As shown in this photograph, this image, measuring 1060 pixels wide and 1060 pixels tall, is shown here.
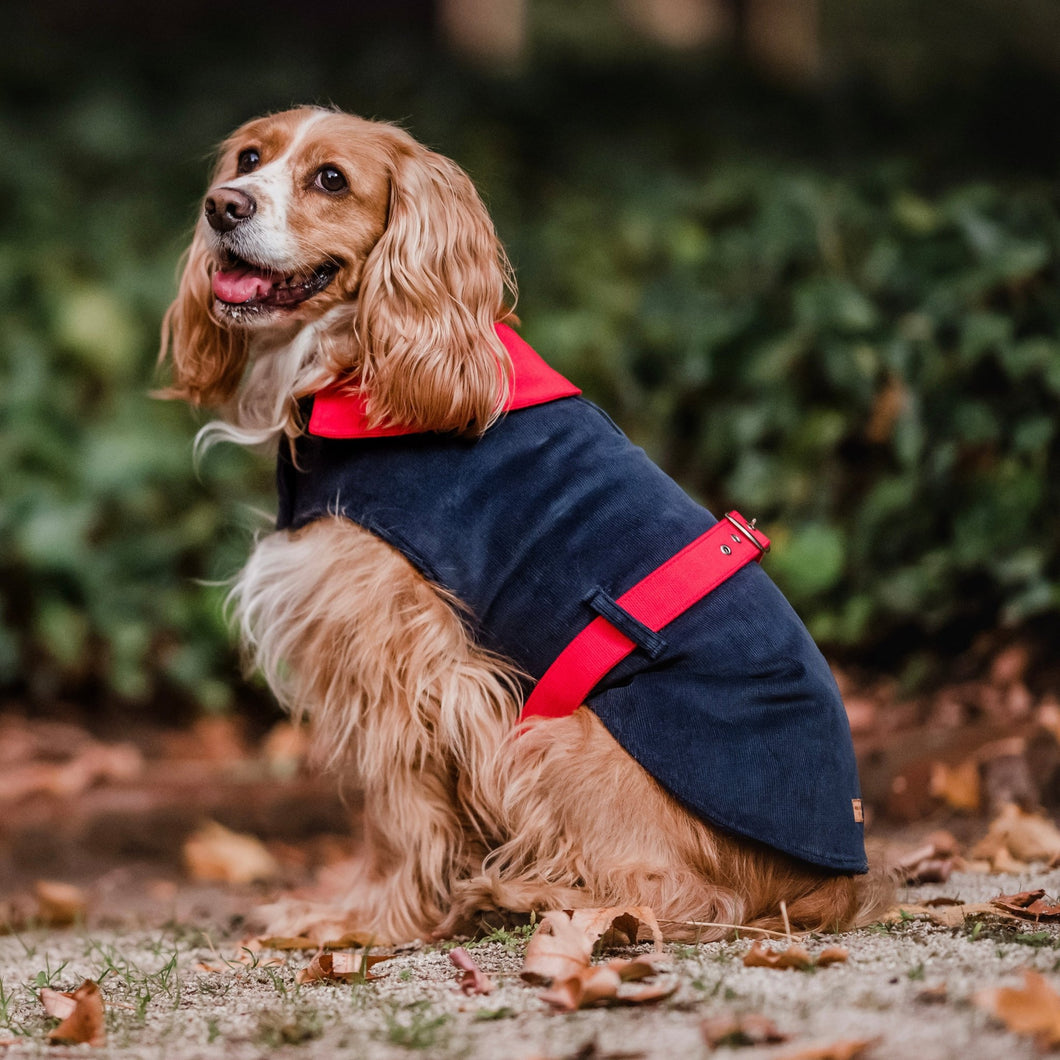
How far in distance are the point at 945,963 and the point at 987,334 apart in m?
2.82

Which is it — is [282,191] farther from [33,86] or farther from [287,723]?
[33,86]

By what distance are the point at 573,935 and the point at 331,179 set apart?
183cm

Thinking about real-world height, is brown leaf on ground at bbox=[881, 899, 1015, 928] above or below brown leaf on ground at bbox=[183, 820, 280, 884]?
above

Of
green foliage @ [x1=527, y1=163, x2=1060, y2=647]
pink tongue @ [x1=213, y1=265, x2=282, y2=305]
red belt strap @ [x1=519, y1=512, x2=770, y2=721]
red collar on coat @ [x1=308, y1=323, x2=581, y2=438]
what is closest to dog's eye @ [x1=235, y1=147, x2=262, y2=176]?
pink tongue @ [x1=213, y1=265, x2=282, y2=305]

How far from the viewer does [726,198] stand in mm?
5703

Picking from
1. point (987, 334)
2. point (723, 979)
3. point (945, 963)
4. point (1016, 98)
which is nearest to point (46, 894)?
point (723, 979)

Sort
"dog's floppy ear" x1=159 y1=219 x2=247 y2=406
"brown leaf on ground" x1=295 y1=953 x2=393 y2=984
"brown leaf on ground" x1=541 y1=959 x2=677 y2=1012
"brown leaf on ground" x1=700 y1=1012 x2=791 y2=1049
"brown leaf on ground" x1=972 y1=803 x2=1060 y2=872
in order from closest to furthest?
"brown leaf on ground" x1=700 y1=1012 x2=791 y2=1049 < "brown leaf on ground" x1=541 y1=959 x2=677 y2=1012 < "brown leaf on ground" x1=295 y1=953 x2=393 y2=984 < "dog's floppy ear" x1=159 y1=219 x2=247 y2=406 < "brown leaf on ground" x1=972 y1=803 x2=1060 y2=872

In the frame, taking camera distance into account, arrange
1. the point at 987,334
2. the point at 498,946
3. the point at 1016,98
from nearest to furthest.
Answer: the point at 498,946, the point at 987,334, the point at 1016,98

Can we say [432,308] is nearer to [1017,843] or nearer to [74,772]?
[1017,843]

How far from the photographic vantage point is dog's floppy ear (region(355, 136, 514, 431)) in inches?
109

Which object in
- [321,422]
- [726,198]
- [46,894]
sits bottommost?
[46,894]

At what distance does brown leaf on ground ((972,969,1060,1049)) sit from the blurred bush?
2.74 meters

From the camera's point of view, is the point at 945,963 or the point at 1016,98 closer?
the point at 945,963

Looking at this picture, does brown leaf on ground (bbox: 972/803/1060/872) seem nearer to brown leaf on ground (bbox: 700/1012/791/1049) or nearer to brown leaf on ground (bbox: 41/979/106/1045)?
brown leaf on ground (bbox: 700/1012/791/1049)
